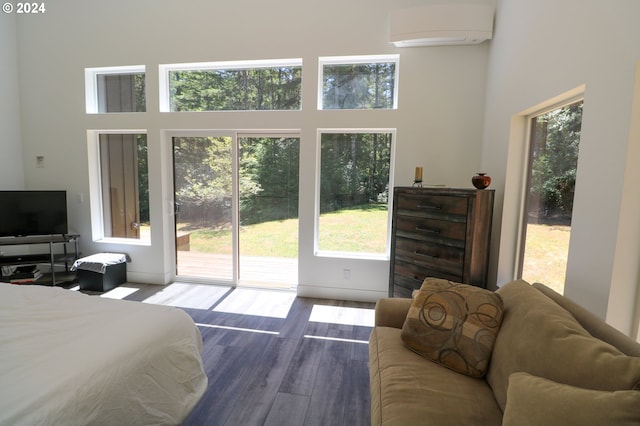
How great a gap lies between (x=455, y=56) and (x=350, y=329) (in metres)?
2.92

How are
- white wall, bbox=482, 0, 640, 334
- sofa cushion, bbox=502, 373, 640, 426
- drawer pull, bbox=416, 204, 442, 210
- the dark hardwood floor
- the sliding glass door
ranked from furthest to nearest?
1. the sliding glass door
2. drawer pull, bbox=416, 204, 442, 210
3. the dark hardwood floor
4. white wall, bbox=482, 0, 640, 334
5. sofa cushion, bbox=502, 373, 640, 426

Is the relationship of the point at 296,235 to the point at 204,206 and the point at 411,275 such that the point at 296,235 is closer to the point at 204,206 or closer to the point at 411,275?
the point at 204,206

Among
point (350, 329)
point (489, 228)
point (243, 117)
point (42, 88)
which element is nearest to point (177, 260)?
point (243, 117)

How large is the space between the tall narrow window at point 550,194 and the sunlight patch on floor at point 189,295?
10.1 ft

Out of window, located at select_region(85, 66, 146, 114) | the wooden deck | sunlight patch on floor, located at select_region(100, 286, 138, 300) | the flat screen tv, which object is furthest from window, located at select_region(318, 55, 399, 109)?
the flat screen tv

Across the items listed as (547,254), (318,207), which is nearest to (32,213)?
(318,207)

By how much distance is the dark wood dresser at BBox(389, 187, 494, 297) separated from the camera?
2350 millimetres

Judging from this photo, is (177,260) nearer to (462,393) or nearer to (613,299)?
(462,393)

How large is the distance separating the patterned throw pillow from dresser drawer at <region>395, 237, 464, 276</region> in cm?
75


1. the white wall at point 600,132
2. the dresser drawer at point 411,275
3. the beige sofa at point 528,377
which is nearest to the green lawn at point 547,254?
the white wall at point 600,132

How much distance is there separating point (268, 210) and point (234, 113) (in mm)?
1221

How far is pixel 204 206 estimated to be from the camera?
12.6 ft

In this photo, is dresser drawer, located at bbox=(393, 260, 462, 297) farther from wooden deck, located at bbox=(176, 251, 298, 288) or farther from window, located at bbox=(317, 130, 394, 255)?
wooden deck, located at bbox=(176, 251, 298, 288)

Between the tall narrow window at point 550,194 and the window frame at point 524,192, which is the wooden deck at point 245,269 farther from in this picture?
the tall narrow window at point 550,194
